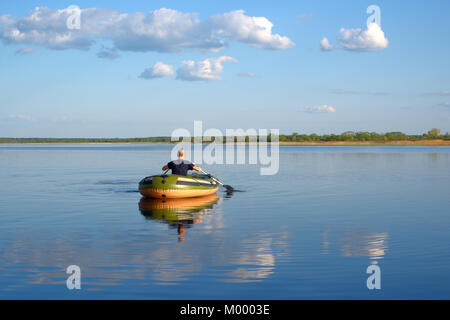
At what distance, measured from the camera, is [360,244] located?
39.0ft

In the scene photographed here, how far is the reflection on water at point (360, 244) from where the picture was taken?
10734mm

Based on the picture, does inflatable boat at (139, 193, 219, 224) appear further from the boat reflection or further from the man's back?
the man's back

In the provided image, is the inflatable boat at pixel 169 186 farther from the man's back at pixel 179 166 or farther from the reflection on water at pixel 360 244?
the reflection on water at pixel 360 244

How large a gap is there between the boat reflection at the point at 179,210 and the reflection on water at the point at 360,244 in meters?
4.03

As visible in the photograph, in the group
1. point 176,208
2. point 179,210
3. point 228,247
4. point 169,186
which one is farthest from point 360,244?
point 169,186

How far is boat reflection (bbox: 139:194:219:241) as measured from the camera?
1509 centimetres

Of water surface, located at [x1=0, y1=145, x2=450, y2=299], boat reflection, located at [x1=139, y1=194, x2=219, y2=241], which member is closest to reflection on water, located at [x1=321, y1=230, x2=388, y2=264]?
water surface, located at [x1=0, y1=145, x2=450, y2=299]

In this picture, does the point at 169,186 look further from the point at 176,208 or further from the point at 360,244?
the point at 360,244

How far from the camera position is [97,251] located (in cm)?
1100

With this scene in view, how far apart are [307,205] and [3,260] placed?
1280cm

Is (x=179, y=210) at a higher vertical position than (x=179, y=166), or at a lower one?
lower

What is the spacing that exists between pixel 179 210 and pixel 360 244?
8454mm

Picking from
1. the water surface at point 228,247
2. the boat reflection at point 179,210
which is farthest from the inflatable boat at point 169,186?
the water surface at point 228,247
